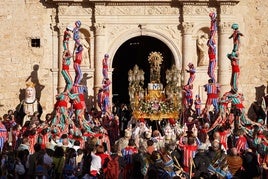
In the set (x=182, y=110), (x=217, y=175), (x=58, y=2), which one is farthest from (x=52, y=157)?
(x=58, y=2)

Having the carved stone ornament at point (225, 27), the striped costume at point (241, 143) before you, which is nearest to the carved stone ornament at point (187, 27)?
the carved stone ornament at point (225, 27)

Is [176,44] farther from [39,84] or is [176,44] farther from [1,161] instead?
[1,161]

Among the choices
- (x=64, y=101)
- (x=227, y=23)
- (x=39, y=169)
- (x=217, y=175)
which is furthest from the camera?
(x=227, y=23)

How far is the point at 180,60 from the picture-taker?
21562 mm

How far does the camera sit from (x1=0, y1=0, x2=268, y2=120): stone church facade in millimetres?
21312

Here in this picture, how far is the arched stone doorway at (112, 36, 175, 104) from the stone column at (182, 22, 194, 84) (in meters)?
3.19

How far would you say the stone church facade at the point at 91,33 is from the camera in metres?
21.3

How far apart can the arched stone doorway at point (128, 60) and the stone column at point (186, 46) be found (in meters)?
3.19

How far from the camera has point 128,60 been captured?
27.5 meters

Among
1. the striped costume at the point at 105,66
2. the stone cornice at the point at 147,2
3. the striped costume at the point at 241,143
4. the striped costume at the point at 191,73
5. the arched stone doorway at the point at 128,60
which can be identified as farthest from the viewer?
the arched stone doorway at the point at 128,60

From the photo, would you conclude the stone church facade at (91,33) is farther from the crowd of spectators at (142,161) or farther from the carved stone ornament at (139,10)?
the crowd of spectators at (142,161)

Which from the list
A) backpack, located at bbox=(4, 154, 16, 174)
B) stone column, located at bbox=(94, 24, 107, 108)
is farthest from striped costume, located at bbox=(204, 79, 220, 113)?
backpack, located at bbox=(4, 154, 16, 174)

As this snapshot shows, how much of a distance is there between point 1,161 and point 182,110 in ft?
31.1

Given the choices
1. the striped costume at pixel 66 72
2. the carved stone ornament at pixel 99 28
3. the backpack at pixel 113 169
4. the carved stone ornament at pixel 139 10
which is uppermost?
the carved stone ornament at pixel 139 10
